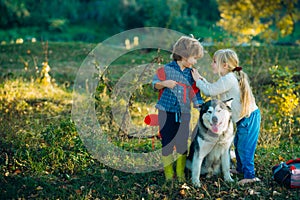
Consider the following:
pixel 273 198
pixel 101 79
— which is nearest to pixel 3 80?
pixel 101 79

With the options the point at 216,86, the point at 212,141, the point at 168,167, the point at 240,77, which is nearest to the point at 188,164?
the point at 168,167

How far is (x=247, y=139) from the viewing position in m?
4.54

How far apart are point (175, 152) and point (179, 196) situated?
1.95ft

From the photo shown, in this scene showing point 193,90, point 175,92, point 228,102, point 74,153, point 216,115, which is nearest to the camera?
point 216,115

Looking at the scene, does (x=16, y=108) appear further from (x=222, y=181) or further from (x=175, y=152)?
(x=222, y=181)

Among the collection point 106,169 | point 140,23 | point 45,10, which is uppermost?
point 45,10

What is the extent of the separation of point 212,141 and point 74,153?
5.48 ft

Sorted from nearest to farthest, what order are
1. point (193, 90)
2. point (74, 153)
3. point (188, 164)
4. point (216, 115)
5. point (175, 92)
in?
point (216, 115) < point (175, 92) < point (193, 90) < point (188, 164) < point (74, 153)

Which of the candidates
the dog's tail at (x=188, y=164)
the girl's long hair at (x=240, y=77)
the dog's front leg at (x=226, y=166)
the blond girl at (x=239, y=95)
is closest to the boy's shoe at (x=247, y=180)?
the blond girl at (x=239, y=95)

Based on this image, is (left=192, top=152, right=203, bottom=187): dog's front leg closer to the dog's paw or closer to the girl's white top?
the dog's paw

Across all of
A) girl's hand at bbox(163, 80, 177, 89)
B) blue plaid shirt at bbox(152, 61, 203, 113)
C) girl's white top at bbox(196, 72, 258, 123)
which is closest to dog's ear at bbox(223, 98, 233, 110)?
girl's white top at bbox(196, 72, 258, 123)

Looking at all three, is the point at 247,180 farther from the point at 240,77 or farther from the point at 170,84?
the point at 170,84

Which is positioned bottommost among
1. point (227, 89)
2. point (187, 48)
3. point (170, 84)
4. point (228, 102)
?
point (228, 102)

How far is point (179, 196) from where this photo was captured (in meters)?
4.22
